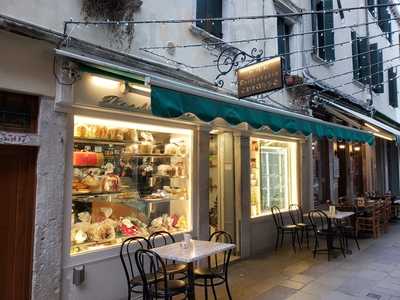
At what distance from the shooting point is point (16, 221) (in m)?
4.13

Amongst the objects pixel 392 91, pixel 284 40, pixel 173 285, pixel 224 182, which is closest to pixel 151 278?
pixel 173 285

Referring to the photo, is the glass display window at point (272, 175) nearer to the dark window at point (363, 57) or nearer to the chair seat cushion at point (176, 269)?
the chair seat cushion at point (176, 269)

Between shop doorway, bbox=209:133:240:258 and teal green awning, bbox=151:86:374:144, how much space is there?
177 cm

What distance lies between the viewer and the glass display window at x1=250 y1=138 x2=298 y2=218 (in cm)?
861

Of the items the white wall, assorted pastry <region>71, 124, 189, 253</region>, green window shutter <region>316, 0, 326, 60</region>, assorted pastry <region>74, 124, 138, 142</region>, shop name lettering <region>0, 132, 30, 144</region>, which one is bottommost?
assorted pastry <region>71, 124, 189, 253</region>

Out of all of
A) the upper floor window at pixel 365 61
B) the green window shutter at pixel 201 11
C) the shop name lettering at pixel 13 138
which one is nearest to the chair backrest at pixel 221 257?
the shop name lettering at pixel 13 138

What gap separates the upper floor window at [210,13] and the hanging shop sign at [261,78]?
70.7 inches

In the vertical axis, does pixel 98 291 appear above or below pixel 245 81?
below

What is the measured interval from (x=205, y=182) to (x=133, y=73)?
9.60 ft

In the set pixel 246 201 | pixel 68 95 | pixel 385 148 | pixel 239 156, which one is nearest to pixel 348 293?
pixel 246 201

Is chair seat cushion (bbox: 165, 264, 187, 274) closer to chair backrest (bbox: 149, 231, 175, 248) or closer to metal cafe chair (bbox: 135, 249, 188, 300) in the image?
metal cafe chair (bbox: 135, 249, 188, 300)

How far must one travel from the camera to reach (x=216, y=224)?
26.7 ft

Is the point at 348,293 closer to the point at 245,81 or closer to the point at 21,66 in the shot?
the point at 245,81

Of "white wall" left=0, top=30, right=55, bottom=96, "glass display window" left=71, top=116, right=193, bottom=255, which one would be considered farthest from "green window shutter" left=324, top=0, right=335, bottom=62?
"white wall" left=0, top=30, right=55, bottom=96
